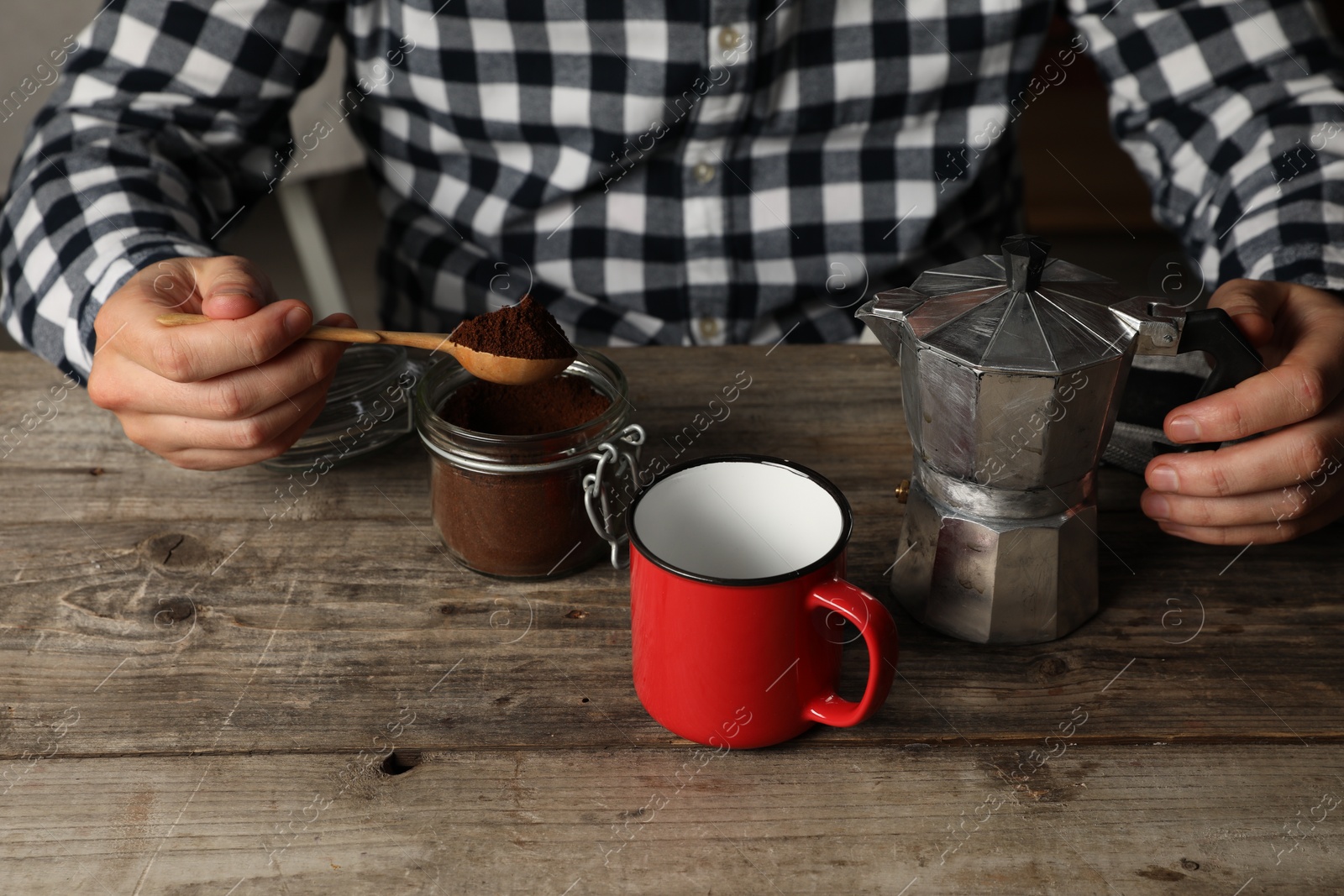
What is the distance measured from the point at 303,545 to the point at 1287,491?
620 millimetres

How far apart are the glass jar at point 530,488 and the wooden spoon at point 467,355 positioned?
0.02m

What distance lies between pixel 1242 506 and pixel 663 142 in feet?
1.98

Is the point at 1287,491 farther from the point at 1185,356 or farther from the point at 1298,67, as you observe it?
the point at 1298,67

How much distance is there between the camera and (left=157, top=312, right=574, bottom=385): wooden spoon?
0.59m

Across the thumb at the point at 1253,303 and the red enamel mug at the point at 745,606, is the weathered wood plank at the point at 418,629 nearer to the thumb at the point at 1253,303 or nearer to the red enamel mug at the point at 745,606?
the red enamel mug at the point at 745,606

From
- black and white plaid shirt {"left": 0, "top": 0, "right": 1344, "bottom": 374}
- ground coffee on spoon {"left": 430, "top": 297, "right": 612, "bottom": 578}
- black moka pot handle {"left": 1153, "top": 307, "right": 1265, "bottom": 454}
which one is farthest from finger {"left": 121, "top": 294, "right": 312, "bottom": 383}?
black moka pot handle {"left": 1153, "top": 307, "right": 1265, "bottom": 454}

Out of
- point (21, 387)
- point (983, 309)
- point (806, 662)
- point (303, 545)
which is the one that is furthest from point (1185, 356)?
point (21, 387)

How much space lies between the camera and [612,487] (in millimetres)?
605

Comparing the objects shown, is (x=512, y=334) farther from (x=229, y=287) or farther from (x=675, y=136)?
(x=675, y=136)

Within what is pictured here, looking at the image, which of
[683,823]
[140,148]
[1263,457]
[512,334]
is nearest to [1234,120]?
[1263,457]

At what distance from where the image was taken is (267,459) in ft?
2.24

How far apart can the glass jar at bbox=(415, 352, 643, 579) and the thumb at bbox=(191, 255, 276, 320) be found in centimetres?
13

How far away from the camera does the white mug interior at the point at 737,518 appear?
0.53 metres

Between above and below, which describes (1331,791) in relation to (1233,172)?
below
